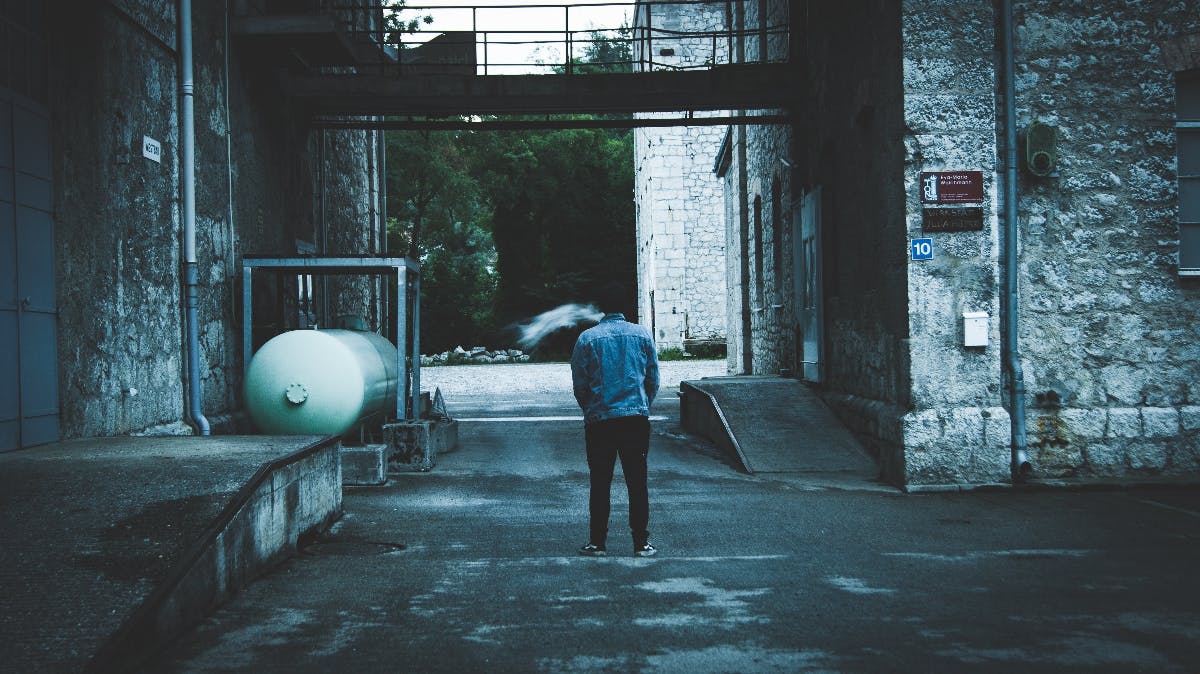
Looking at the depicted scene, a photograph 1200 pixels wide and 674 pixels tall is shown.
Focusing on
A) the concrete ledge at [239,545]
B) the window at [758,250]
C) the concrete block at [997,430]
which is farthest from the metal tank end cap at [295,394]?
the window at [758,250]

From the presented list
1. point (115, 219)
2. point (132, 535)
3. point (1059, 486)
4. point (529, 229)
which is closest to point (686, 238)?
point (529, 229)

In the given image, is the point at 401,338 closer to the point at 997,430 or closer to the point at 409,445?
the point at 409,445

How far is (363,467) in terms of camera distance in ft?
30.5

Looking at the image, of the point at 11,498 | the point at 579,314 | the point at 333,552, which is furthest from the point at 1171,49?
the point at 579,314

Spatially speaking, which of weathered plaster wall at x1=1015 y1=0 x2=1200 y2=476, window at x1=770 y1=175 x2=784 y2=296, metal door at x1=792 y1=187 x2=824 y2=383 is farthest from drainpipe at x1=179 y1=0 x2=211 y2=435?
window at x1=770 y1=175 x2=784 y2=296

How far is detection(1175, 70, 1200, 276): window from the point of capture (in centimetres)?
891

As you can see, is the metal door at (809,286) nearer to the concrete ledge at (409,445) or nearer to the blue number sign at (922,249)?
the blue number sign at (922,249)

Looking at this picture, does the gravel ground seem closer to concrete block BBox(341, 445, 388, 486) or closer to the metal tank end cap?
concrete block BBox(341, 445, 388, 486)

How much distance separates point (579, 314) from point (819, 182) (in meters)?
34.5

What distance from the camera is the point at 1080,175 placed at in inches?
347

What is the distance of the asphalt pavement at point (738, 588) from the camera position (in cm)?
407

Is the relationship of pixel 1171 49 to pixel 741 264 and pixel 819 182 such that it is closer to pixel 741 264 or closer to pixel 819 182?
pixel 819 182

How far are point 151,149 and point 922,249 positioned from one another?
7.04 metres

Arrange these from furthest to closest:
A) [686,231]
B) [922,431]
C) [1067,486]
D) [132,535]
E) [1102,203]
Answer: [686,231]
[1102,203]
[922,431]
[1067,486]
[132,535]
